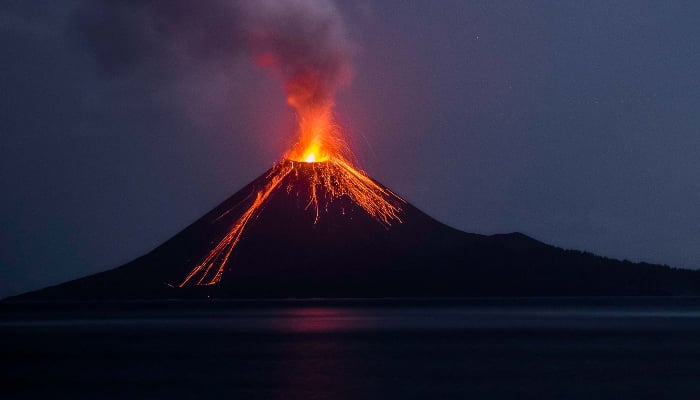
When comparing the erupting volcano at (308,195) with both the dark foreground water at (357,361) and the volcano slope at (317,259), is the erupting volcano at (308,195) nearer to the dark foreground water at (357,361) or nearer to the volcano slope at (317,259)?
the volcano slope at (317,259)

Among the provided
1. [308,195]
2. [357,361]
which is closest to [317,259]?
[308,195]

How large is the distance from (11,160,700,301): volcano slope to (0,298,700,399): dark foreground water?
77600 millimetres

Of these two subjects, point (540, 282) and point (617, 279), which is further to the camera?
point (617, 279)

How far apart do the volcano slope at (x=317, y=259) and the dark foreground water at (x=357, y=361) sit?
255 ft

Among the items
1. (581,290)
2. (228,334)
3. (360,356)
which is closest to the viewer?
(360,356)

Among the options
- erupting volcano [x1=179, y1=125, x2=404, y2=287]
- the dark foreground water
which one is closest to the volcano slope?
erupting volcano [x1=179, y1=125, x2=404, y2=287]

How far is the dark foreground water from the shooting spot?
101ft

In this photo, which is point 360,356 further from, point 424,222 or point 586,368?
point 424,222

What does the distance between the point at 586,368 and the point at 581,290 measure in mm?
128091

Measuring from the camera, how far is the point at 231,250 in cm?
14950

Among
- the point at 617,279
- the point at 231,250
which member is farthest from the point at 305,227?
the point at 617,279

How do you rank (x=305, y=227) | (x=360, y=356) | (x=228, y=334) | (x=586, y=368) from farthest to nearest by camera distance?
(x=305, y=227) < (x=228, y=334) < (x=360, y=356) < (x=586, y=368)

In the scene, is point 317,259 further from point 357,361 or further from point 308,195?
point 357,361

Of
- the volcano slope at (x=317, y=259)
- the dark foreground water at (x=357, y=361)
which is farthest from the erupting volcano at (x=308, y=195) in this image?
the dark foreground water at (x=357, y=361)
